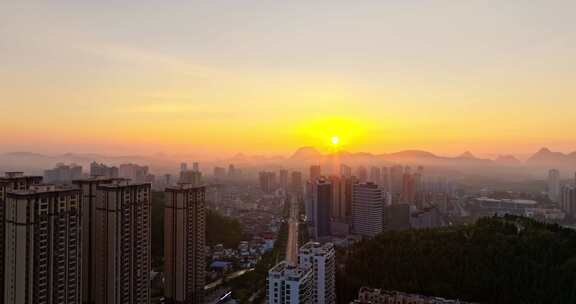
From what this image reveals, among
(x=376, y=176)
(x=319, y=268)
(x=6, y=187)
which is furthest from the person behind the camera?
(x=376, y=176)

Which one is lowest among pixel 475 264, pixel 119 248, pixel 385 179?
pixel 475 264

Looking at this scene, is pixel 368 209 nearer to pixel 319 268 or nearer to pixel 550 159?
pixel 319 268

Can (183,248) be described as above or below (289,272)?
below

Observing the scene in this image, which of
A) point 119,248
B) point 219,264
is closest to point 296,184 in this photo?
point 219,264

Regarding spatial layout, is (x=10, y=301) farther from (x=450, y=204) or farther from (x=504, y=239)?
(x=450, y=204)

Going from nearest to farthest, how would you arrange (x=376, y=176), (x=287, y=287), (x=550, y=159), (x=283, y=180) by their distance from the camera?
(x=287, y=287) → (x=376, y=176) → (x=283, y=180) → (x=550, y=159)

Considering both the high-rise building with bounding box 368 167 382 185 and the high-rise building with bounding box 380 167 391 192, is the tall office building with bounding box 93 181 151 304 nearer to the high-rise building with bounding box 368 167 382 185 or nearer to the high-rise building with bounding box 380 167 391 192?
the high-rise building with bounding box 380 167 391 192

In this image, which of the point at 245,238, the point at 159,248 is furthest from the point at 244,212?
the point at 159,248

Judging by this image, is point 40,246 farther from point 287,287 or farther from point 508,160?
point 508,160

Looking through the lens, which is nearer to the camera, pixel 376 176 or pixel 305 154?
pixel 376 176
